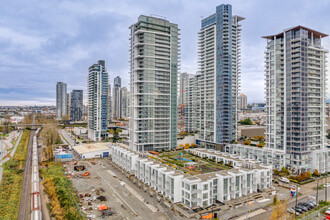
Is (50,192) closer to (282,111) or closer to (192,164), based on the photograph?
(192,164)

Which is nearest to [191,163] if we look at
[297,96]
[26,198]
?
[297,96]

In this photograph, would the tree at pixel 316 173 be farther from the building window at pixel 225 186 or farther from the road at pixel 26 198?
the road at pixel 26 198

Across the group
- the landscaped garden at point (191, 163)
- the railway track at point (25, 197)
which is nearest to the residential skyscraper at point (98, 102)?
the railway track at point (25, 197)

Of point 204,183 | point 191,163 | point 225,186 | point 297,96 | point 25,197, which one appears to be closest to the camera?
point 204,183

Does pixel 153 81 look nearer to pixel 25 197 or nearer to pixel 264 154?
pixel 264 154

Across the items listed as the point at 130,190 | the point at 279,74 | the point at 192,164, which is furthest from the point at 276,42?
the point at 130,190

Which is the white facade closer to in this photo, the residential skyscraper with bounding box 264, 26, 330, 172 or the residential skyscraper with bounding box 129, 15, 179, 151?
the residential skyscraper with bounding box 264, 26, 330, 172
